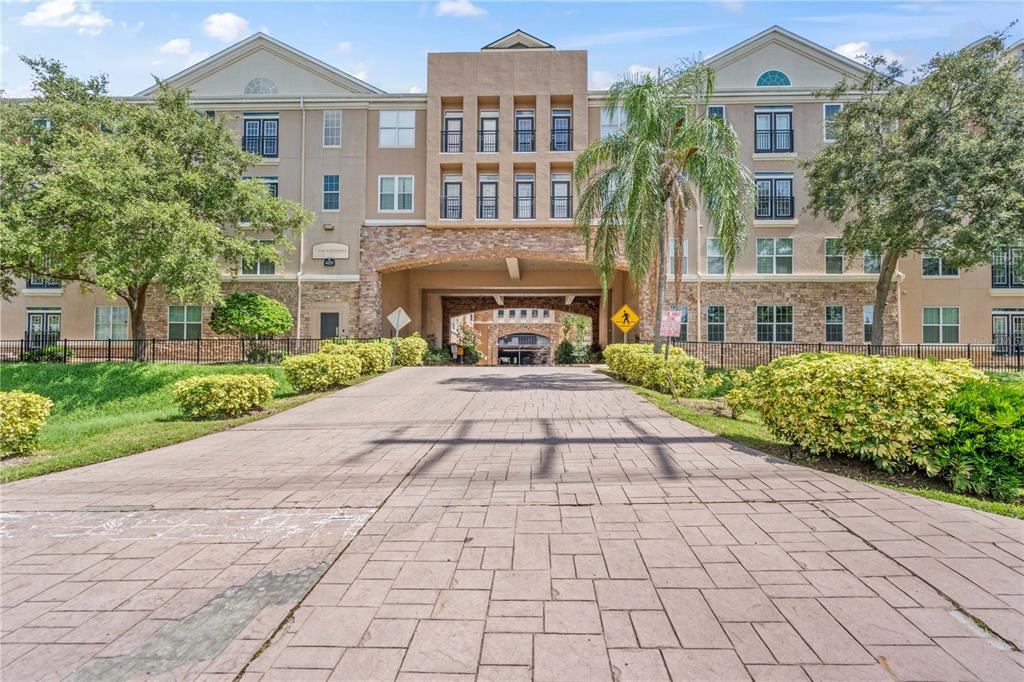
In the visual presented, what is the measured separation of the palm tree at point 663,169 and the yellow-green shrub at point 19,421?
1172 cm

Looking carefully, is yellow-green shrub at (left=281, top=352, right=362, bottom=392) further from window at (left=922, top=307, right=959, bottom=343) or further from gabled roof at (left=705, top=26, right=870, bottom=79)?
window at (left=922, top=307, right=959, bottom=343)

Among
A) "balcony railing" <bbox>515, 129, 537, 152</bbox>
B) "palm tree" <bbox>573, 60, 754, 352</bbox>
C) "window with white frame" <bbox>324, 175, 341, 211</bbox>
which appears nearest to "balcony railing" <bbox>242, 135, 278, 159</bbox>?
"window with white frame" <bbox>324, 175, 341, 211</bbox>

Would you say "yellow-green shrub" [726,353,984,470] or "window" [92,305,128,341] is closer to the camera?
"yellow-green shrub" [726,353,984,470]

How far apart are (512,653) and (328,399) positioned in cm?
1034

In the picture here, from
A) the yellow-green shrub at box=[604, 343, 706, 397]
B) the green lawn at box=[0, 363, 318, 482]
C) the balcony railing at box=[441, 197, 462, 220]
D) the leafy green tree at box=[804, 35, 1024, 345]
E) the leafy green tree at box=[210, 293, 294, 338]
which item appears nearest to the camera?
the green lawn at box=[0, 363, 318, 482]

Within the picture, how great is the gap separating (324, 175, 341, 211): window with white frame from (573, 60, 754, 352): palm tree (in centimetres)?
1315

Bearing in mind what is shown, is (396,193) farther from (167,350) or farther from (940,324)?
(940,324)

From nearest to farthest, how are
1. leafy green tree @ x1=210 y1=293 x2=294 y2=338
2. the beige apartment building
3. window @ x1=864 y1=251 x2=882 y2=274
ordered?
leafy green tree @ x1=210 y1=293 x2=294 y2=338 < window @ x1=864 y1=251 x2=882 y2=274 < the beige apartment building

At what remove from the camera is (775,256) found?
22.8 metres

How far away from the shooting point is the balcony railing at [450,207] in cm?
2265

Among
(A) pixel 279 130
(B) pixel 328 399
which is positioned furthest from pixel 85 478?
(A) pixel 279 130

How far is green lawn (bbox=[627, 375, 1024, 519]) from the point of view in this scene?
4.23 m

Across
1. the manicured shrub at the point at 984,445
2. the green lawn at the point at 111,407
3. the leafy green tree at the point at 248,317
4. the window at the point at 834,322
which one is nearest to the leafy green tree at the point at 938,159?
the window at the point at 834,322

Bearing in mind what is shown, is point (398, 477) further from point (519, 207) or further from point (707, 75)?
point (519, 207)
